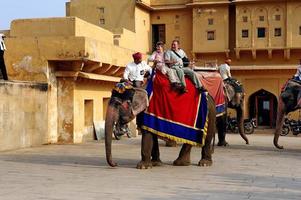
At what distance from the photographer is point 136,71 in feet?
32.9

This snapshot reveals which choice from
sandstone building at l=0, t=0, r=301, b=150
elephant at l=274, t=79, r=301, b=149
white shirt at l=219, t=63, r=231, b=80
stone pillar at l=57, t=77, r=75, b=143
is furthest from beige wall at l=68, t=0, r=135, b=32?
elephant at l=274, t=79, r=301, b=149

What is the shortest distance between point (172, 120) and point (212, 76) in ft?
8.88

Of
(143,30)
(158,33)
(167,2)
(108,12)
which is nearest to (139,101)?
(108,12)

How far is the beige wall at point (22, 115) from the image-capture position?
12570mm

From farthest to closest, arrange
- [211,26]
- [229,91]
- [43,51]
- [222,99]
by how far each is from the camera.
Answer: [211,26], [229,91], [43,51], [222,99]

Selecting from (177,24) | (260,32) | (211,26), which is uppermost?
(177,24)

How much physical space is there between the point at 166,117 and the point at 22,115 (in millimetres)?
5132

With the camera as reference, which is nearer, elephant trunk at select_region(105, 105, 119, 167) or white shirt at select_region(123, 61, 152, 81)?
elephant trunk at select_region(105, 105, 119, 167)

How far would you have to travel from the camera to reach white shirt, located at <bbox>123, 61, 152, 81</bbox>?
9.95 metres

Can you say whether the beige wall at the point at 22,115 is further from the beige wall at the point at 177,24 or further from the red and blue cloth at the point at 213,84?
the beige wall at the point at 177,24

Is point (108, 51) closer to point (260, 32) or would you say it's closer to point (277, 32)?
point (260, 32)

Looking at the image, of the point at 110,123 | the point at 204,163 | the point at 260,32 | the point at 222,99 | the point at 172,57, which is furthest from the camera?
the point at 260,32

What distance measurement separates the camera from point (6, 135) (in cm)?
1252

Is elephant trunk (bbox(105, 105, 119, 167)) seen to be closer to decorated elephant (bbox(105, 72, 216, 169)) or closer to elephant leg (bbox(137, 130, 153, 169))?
decorated elephant (bbox(105, 72, 216, 169))
